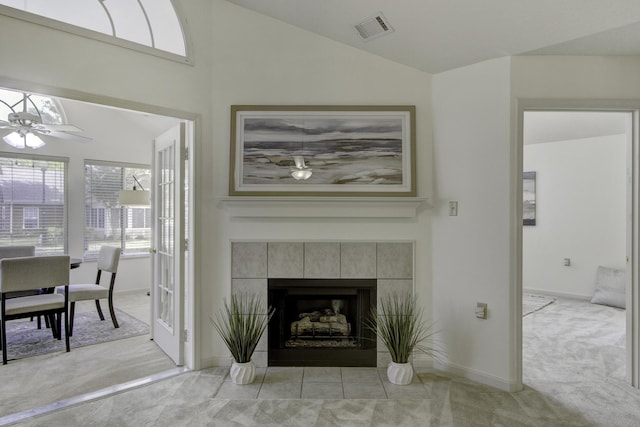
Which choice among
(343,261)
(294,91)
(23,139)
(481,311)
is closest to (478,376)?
(481,311)

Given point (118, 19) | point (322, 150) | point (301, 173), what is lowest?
point (301, 173)

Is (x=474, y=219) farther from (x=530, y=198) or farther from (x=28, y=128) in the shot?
(x=28, y=128)

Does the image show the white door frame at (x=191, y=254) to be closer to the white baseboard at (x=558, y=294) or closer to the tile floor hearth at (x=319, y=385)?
the tile floor hearth at (x=319, y=385)

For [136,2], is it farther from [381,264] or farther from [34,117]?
[381,264]

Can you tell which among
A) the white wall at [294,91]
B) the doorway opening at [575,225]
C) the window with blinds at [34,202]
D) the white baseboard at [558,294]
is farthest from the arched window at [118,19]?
the white baseboard at [558,294]

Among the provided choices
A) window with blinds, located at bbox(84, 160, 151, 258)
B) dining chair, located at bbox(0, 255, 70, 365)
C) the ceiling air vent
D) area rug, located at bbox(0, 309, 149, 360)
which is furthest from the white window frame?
the ceiling air vent

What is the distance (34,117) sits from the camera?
3.45 meters

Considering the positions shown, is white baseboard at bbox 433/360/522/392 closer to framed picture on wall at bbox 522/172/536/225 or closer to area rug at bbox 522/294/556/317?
area rug at bbox 522/294/556/317

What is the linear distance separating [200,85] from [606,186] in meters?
5.35

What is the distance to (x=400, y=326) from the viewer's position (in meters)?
2.64

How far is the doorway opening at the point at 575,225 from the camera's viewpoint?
4.30 m

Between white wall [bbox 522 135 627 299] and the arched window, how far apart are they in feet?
17.1

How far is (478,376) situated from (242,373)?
1.76 m

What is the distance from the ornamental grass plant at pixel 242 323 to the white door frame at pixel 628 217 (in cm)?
188
